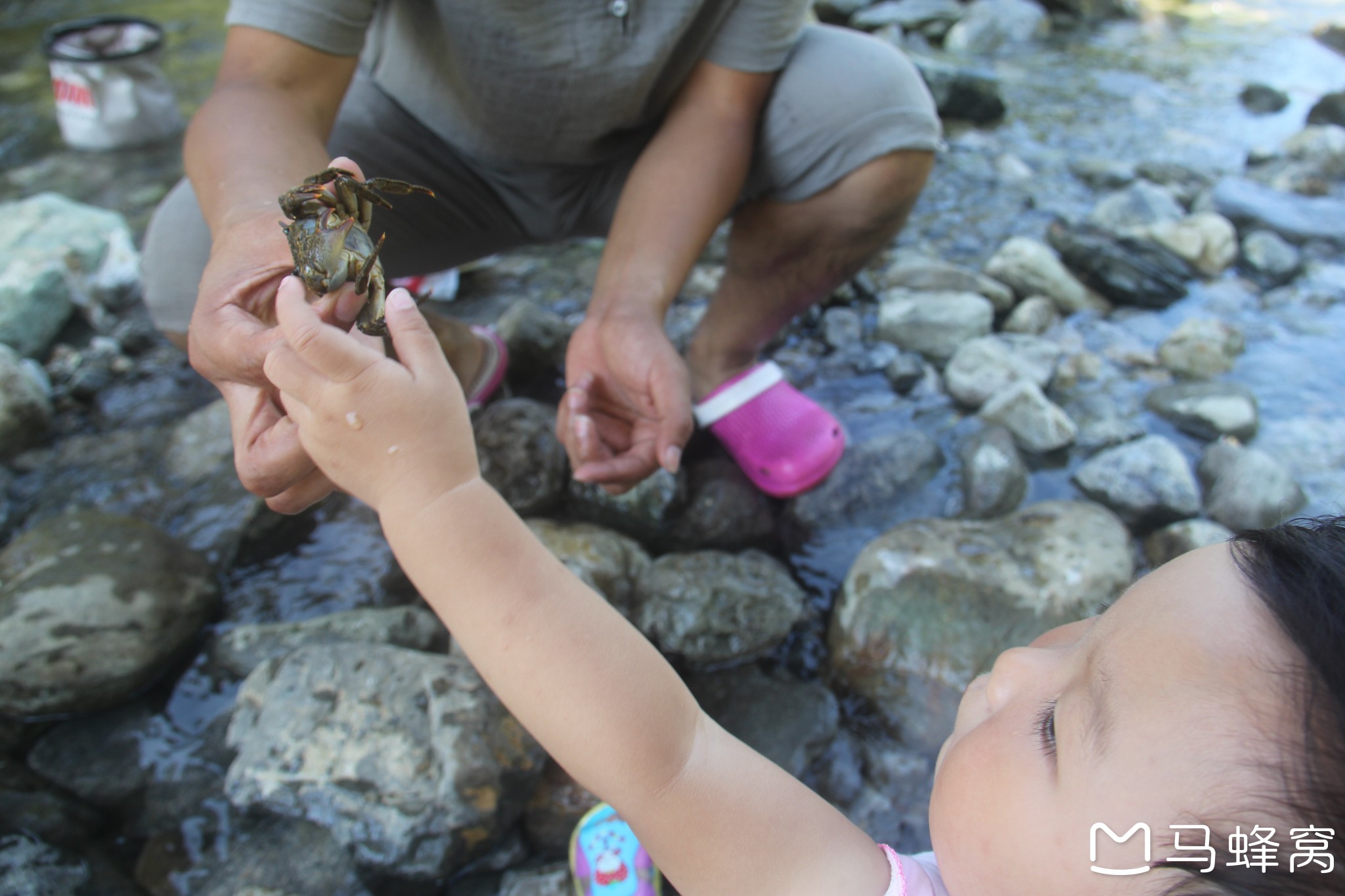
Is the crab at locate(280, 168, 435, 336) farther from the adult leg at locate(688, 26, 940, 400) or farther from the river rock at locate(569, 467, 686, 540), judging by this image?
the adult leg at locate(688, 26, 940, 400)

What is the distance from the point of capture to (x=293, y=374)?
117 cm

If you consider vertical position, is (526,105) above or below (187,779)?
above

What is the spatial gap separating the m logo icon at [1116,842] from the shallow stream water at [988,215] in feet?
4.19

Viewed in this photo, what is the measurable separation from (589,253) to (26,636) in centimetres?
283

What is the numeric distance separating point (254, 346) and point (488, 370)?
1599 mm

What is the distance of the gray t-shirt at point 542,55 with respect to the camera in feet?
7.32

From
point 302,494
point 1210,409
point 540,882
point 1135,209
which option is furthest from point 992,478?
point 1135,209

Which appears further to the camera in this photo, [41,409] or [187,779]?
[41,409]

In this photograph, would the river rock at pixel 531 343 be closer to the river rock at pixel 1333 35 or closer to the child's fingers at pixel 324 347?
the child's fingers at pixel 324 347

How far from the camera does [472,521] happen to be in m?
1.21

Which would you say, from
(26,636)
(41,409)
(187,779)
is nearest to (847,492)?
(187,779)

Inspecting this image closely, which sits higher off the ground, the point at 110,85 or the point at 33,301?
the point at 110,85

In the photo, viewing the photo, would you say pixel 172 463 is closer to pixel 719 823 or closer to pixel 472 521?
pixel 472 521

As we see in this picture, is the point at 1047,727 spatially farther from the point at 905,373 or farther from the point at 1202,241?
the point at 1202,241
